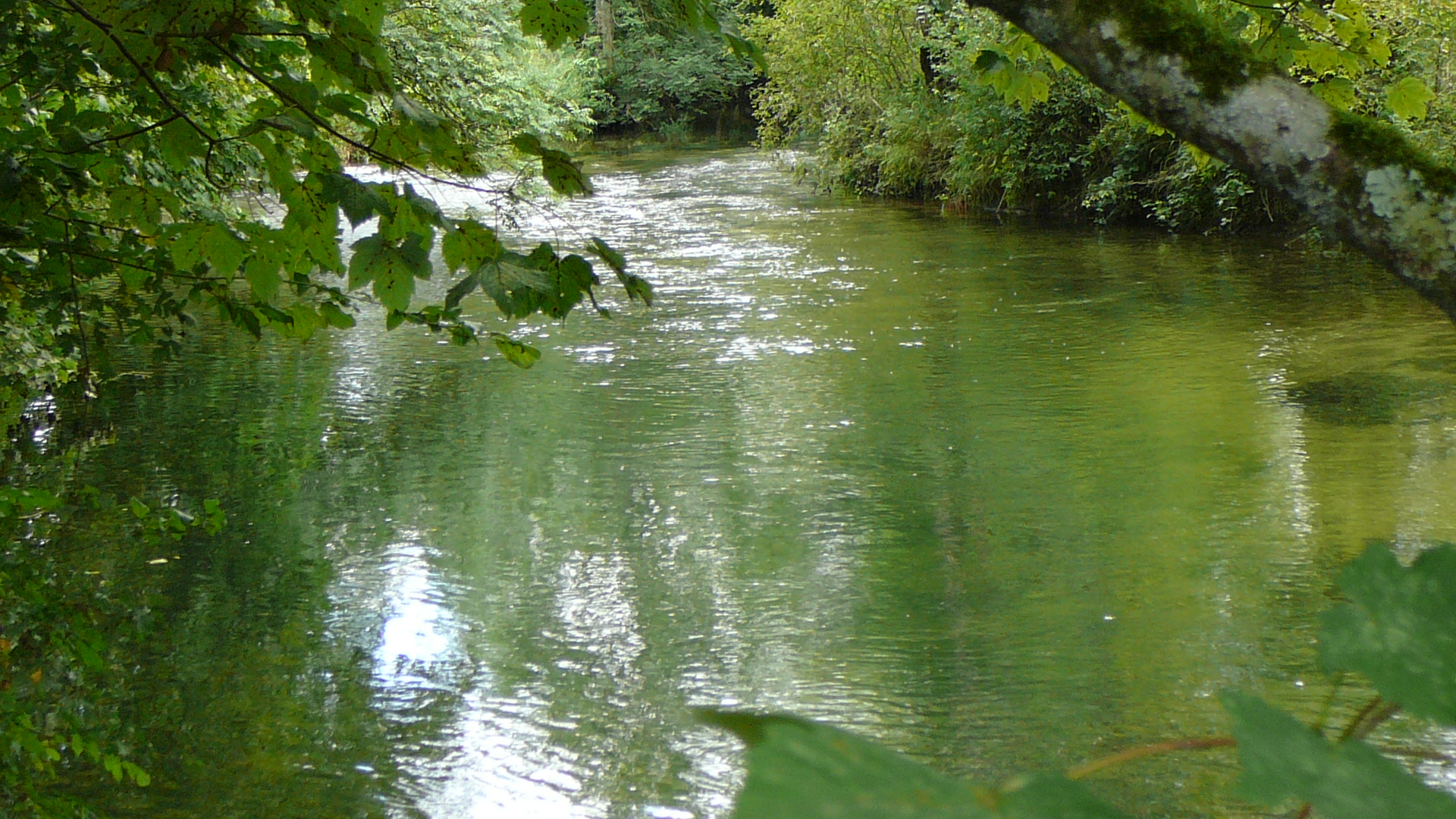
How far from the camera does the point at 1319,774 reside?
469 millimetres

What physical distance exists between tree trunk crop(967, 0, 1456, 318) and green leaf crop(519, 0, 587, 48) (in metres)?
0.80

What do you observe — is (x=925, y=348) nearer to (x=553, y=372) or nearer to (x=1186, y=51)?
(x=553, y=372)

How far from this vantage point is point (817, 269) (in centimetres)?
1309

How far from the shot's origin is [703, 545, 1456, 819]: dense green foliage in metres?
0.41

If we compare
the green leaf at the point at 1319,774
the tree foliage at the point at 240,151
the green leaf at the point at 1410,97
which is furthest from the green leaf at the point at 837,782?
the green leaf at the point at 1410,97

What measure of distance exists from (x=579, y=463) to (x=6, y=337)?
292cm

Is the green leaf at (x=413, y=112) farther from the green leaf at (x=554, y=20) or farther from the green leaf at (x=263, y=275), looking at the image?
the green leaf at (x=263, y=275)

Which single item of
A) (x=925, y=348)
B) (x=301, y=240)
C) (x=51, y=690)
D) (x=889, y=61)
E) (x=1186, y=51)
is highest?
(x=889, y=61)

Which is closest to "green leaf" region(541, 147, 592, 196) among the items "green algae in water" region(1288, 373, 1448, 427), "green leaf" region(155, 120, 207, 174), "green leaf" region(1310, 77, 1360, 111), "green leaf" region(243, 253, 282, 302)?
"green leaf" region(243, 253, 282, 302)

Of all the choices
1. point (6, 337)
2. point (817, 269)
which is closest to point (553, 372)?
point (6, 337)

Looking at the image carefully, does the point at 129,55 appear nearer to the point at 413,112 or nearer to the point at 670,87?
the point at 413,112

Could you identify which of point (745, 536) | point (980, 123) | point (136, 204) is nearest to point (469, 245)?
point (136, 204)

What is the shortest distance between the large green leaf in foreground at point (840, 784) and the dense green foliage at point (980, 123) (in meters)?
11.1

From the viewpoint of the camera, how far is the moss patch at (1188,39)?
5.41 feet
